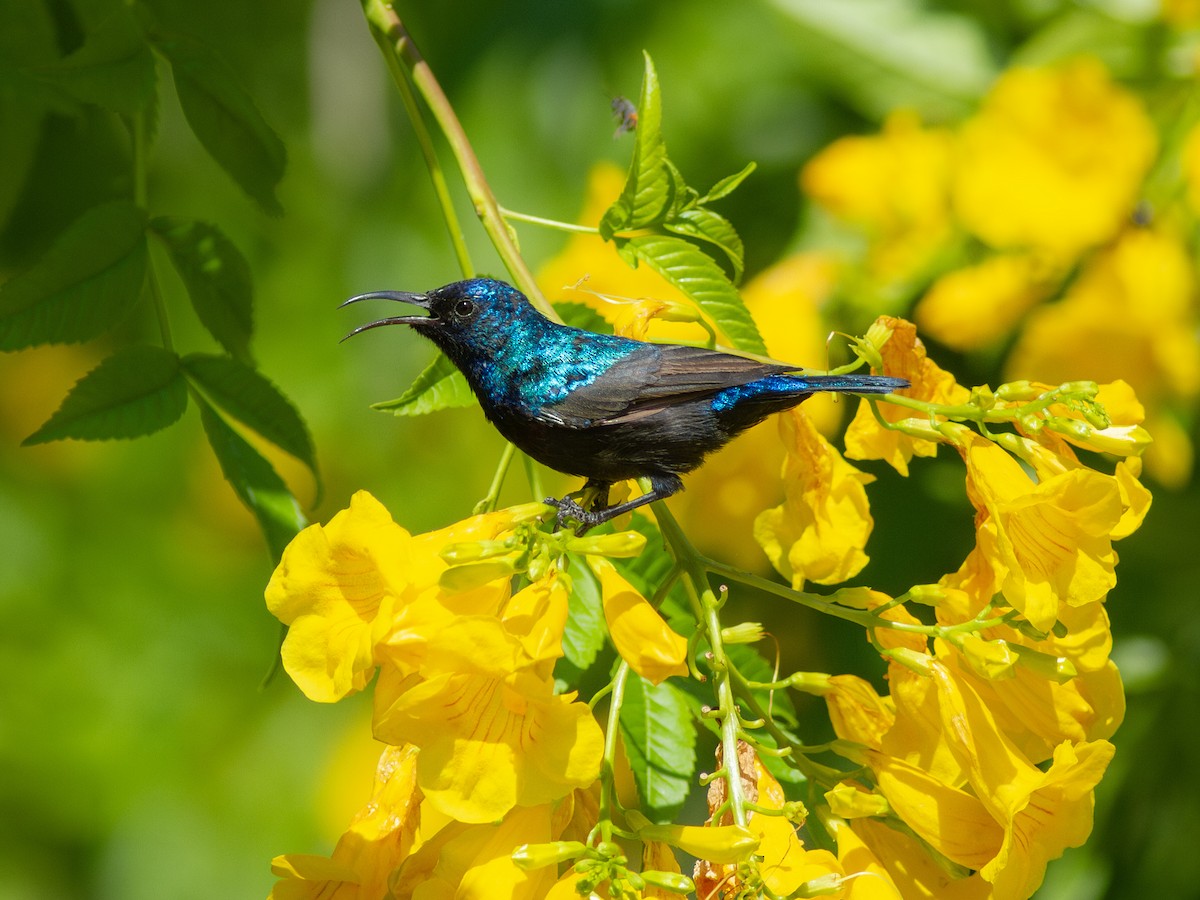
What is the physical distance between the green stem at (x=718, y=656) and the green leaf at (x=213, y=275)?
0.66m

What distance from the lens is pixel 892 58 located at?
10.0 ft

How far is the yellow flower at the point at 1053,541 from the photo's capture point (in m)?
1.29

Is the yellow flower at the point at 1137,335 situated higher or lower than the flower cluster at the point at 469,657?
lower

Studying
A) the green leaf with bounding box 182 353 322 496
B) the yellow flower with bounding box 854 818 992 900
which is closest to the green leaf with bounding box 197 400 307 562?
the green leaf with bounding box 182 353 322 496

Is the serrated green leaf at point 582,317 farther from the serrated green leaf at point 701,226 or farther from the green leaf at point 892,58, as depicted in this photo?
the green leaf at point 892,58

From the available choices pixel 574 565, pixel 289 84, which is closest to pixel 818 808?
pixel 574 565

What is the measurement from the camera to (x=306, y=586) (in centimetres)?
133

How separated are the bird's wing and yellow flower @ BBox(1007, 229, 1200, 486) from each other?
1399 millimetres

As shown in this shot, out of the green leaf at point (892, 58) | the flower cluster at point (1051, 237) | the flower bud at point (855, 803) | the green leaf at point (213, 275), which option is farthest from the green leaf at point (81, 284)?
the green leaf at point (892, 58)

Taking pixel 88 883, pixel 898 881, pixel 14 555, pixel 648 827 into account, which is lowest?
pixel 88 883

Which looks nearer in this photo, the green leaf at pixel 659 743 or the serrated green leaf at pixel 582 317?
the green leaf at pixel 659 743

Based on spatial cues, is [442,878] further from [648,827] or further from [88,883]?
[88,883]

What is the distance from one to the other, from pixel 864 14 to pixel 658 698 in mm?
2254

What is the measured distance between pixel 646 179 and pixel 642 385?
0.29 metres
